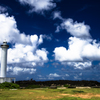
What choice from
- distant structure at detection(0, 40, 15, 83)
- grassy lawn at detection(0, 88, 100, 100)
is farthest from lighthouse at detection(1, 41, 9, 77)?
grassy lawn at detection(0, 88, 100, 100)

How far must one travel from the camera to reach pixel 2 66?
32375 millimetres

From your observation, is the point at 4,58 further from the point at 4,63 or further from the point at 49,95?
the point at 49,95

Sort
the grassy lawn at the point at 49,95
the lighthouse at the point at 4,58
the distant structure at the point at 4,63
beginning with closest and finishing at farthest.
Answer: the grassy lawn at the point at 49,95 < the distant structure at the point at 4,63 < the lighthouse at the point at 4,58

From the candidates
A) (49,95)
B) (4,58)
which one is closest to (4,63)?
(4,58)

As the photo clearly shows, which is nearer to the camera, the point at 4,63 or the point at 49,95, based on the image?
the point at 49,95

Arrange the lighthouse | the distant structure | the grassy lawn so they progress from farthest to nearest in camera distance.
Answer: the lighthouse → the distant structure → the grassy lawn

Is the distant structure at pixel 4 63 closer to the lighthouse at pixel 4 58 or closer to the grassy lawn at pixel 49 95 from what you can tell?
the lighthouse at pixel 4 58

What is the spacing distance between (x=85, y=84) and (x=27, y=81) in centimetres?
1560

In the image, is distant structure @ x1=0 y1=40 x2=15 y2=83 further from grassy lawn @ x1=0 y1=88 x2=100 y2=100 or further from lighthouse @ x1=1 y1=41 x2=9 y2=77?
grassy lawn @ x1=0 y1=88 x2=100 y2=100

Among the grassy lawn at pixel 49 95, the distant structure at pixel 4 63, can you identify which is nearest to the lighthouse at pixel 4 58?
the distant structure at pixel 4 63

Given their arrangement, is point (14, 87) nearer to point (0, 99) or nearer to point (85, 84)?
point (0, 99)

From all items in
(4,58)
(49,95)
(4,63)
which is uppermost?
(4,58)

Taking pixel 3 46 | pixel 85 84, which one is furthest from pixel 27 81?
pixel 85 84

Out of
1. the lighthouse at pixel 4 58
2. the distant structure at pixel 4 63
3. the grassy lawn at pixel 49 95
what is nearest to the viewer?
the grassy lawn at pixel 49 95
